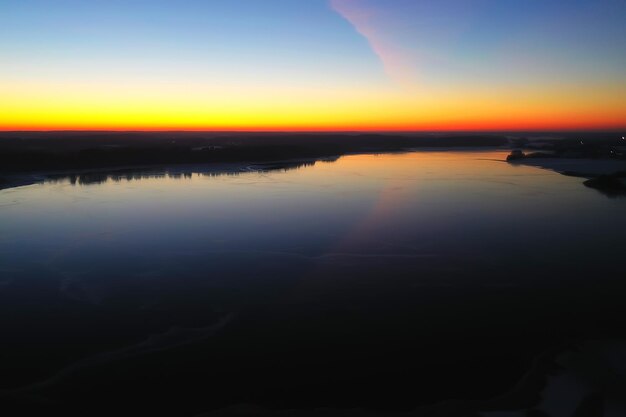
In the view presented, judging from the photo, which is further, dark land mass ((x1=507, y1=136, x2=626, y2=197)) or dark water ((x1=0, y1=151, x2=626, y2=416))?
dark land mass ((x1=507, y1=136, x2=626, y2=197))

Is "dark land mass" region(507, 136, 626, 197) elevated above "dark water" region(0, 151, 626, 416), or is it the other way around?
"dark land mass" region(507, 136, 626, 197)

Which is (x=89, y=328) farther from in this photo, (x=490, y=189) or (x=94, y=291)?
(x=490, y=189)

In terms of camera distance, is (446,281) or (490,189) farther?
(490,189)

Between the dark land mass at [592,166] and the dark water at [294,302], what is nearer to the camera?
the dark water at [294,302]

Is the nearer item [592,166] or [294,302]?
[294,302]

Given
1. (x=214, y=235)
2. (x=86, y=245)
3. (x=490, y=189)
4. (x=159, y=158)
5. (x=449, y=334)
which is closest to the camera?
(x=449, y=334)

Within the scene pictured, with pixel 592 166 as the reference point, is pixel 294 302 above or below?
below

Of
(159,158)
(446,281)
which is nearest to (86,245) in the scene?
(446,281)

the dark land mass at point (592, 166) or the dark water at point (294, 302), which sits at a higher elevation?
the dark land mass at point (592, 166)
